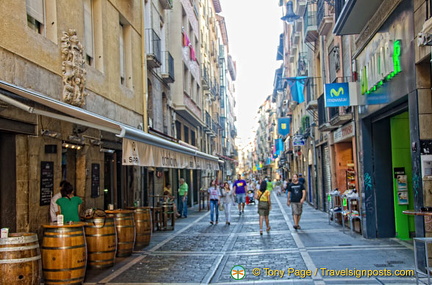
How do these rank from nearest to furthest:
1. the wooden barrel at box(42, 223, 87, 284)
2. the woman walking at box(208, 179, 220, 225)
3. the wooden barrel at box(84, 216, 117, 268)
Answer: the wooden barrel at box(42, 223, 87, 284), the wooden barrel at box(84, 216, 117, 268), the woman walking at box(208, 179, 220, 225)

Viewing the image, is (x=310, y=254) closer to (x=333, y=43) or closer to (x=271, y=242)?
(x=271, y=242)

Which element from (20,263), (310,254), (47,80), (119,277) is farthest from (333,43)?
(20,263)

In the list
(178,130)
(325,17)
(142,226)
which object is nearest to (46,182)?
(142,226)

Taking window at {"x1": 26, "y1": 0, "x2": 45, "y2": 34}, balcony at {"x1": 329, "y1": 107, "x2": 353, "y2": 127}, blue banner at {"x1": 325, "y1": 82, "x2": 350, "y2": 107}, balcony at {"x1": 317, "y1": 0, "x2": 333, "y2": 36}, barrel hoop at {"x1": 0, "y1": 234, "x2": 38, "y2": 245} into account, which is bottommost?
barrel hoop at {"x1": 0, "y1": 234, "x2": 38, "y2": 245}

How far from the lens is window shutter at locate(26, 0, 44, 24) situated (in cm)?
916

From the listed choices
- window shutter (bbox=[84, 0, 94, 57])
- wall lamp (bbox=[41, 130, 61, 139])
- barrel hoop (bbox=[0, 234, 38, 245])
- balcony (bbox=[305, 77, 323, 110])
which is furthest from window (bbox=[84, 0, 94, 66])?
balcony (bbox=[305, 77, 323, 110])

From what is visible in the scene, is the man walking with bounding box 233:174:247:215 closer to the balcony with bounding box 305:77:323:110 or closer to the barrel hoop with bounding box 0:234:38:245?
the balcony with bounding box 305:77:323:110

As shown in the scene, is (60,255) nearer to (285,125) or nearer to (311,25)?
(311,25)

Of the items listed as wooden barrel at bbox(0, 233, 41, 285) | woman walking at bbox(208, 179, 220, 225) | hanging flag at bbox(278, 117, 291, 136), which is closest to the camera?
wooden barrel at bbox(0, 233, 41, 285)

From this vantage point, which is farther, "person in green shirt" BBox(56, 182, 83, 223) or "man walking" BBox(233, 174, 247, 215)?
"man walking" BBox(233, 174, 247, 215)

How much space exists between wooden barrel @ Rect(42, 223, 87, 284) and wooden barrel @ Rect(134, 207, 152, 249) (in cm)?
403

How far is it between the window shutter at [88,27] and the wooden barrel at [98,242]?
515 cm

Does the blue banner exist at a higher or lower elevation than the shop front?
higher

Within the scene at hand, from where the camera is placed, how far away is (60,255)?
286 inches
